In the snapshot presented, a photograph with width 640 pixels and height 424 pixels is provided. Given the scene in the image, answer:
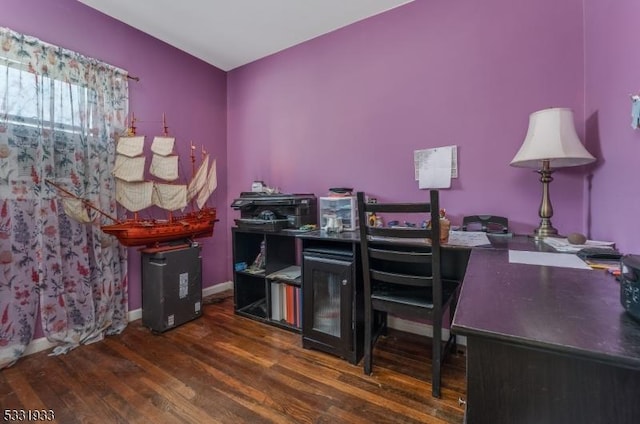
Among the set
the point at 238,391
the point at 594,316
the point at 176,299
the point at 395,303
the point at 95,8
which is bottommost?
the point at 238,391

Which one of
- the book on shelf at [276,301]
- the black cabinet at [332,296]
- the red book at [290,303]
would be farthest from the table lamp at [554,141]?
the book on shelf at [276,301]

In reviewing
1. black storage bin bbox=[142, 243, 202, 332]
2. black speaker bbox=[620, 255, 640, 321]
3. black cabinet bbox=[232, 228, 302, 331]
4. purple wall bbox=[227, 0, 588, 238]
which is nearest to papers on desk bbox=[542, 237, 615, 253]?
purple wall bbox=[227, 0, 588, 238]

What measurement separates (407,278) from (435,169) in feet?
3.04

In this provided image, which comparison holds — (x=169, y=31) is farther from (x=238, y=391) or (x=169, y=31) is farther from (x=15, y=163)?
(x=238, y=391)

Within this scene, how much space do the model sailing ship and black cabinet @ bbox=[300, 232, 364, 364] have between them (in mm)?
1124

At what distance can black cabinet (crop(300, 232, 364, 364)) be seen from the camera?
1.76 meters

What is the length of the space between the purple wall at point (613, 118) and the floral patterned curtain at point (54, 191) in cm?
300

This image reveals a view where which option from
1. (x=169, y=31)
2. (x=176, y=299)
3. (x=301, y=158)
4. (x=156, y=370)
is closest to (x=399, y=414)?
(x=156, y=370)

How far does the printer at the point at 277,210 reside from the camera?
7.52 ft

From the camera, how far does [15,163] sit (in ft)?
5.87

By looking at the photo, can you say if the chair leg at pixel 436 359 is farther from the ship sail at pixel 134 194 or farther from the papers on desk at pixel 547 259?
the ship sail at pixel 134 194

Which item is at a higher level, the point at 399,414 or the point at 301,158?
the point at 301,158

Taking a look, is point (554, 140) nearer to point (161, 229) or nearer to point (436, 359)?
point (436, 359)

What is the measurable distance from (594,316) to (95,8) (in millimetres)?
3238
